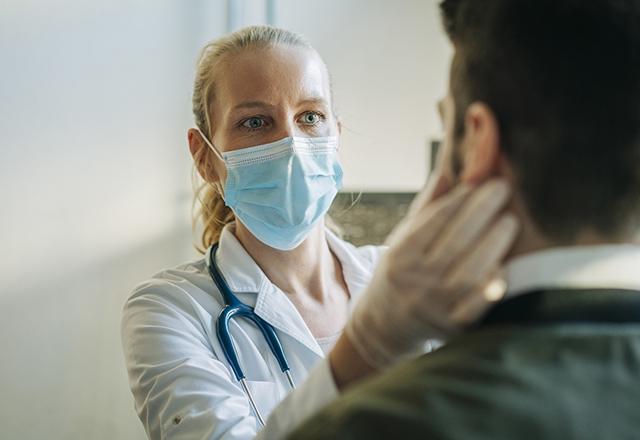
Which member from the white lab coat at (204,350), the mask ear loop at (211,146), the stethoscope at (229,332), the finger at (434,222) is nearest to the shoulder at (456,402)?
the finger at (434,222)

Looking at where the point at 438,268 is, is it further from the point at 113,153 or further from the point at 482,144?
the point at 113,153

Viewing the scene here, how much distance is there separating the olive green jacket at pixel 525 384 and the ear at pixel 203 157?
105 cm

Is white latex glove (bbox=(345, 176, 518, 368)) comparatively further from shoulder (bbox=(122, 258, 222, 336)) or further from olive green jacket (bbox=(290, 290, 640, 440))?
shoulder (bbox=(122, 258, 222, 336))

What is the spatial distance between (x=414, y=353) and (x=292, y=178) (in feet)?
2.34

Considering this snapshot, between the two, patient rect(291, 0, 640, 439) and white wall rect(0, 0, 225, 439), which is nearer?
patient rect(291, 0, 640, 439)

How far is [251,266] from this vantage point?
5.60ft

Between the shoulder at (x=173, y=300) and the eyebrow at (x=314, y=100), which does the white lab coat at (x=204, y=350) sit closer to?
the shoulder at (x=173, y=300)

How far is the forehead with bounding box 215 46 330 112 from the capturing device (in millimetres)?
1657

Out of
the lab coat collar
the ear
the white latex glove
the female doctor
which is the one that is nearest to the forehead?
the female doctor

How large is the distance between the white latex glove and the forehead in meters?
0.77

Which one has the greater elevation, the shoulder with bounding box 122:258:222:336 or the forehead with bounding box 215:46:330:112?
the forehead with bounding box 215:46:330:112

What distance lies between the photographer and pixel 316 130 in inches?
66.8

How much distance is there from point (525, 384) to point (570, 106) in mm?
270

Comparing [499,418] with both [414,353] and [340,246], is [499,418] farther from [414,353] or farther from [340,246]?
[340,246]
